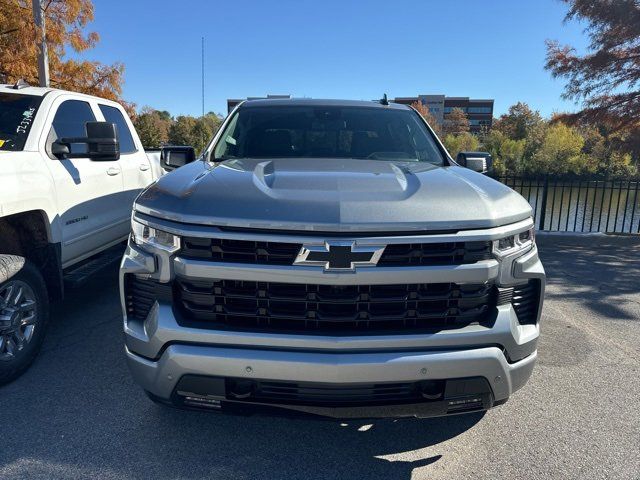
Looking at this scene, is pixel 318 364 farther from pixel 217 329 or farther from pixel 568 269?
pixel 568 269

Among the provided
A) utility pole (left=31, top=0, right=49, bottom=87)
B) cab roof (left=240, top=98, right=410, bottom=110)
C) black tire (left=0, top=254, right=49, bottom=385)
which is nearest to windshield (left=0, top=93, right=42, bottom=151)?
black tire (left=0, top=254, right=49, bottom=385)

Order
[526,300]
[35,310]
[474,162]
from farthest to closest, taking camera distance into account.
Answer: [474,162] → [35,310] → [526,300]

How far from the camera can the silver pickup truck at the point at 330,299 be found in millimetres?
2178

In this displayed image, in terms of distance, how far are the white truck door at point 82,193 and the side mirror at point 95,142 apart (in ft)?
0.22

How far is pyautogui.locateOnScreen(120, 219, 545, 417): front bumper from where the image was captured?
215cm

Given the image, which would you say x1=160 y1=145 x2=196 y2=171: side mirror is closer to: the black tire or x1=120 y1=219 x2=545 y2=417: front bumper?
the black tire

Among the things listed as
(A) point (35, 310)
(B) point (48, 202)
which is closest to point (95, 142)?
(B) point (48, 202)

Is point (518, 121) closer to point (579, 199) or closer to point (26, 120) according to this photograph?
point (579, 199)

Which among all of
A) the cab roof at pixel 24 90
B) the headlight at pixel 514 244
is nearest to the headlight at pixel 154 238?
the headlight at pixel 514 244

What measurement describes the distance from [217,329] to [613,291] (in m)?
5.58

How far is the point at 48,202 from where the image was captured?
3.78m

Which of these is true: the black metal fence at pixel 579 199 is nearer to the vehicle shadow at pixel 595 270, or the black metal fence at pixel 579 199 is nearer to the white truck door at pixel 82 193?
the vehicle shadow at pixel 595 270

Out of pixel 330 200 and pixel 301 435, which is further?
pixel 301 435

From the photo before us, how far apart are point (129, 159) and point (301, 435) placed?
13.2 feet
